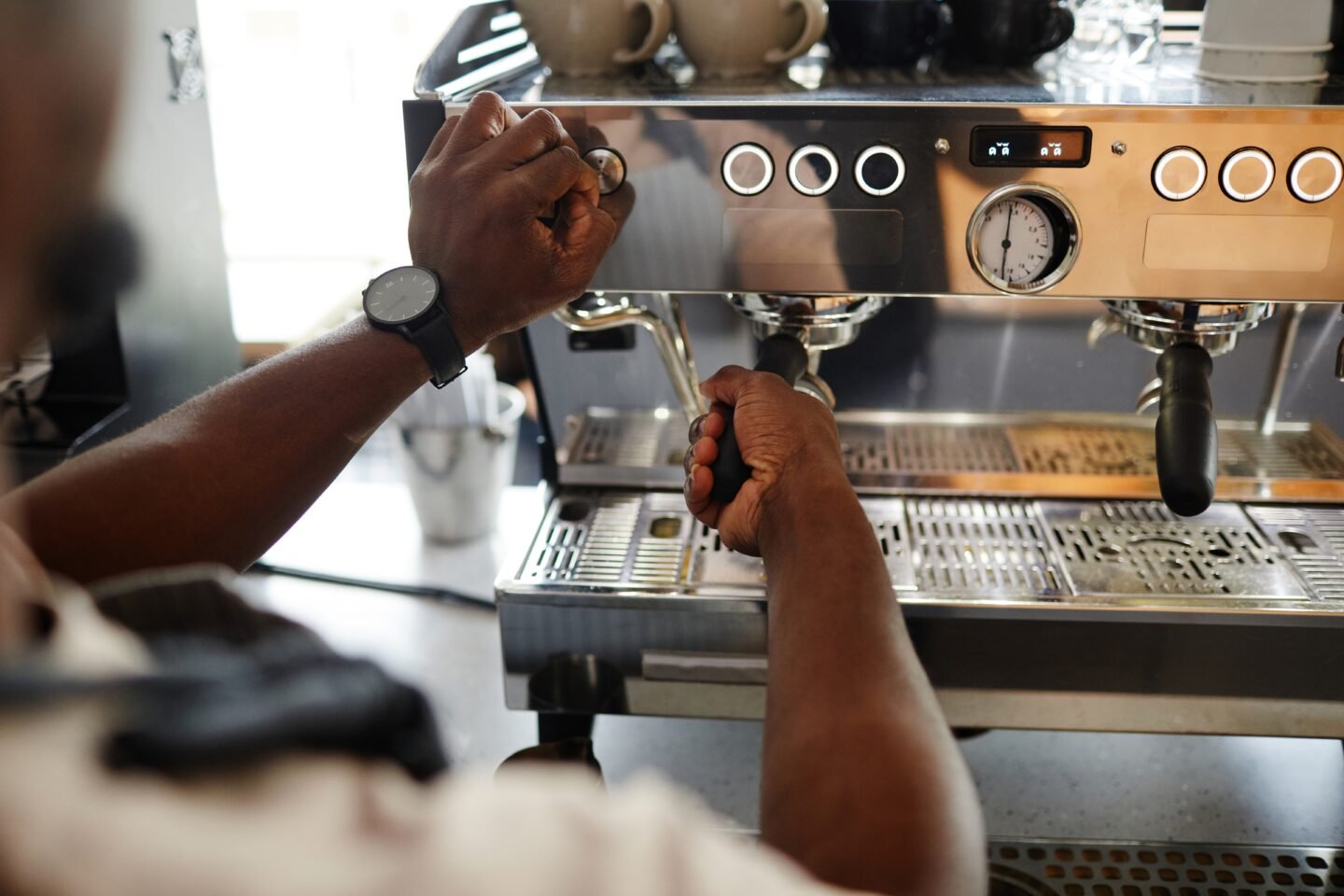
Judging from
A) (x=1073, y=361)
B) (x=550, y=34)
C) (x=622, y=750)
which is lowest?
(x=622, y=750)

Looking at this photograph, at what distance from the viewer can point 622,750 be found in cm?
105

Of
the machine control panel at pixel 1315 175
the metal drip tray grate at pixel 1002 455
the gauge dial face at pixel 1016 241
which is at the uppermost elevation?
the machine control panel at pixel 1315 175

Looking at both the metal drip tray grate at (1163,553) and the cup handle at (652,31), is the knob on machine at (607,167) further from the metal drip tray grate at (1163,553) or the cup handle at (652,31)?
the metal drip tray grate at (1163,553)

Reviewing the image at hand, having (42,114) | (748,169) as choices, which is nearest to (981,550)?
(748,169)

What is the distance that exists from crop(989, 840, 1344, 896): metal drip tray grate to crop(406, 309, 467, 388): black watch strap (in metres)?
0.51

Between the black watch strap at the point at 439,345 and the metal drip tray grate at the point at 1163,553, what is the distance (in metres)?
0.46

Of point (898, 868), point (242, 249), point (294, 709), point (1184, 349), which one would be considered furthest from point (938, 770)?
point (242, 249)

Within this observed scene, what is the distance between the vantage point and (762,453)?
76 centimetres

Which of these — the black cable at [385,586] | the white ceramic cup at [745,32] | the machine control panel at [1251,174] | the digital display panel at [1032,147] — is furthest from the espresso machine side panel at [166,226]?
the machine control panel at [1251,174]

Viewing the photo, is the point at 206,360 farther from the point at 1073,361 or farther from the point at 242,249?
the point at 242,249

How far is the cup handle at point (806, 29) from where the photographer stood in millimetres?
841

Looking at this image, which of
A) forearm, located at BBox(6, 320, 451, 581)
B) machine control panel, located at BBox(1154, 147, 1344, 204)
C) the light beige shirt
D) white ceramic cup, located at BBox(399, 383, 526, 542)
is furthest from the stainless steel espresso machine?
the light beige shirt

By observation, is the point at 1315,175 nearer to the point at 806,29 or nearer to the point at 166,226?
the point at 806,29

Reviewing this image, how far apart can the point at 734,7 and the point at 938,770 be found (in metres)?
0.55
